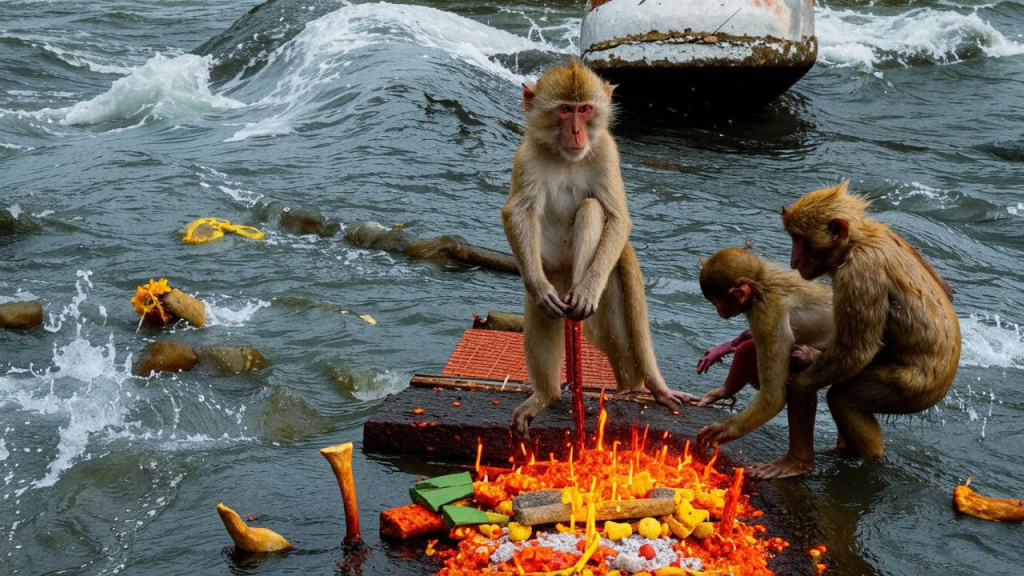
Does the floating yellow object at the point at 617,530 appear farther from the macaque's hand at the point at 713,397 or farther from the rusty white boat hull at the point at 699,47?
the rusty white boat hull at the point at 699,47

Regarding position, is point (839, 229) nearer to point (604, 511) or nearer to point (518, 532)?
point (604, 511)

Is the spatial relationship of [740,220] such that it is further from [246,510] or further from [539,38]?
[539,38]

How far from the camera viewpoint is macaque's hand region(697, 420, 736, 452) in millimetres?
4363

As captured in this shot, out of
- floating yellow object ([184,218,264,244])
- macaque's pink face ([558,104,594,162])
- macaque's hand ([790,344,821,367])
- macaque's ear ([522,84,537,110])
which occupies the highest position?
macaque's ear ([522,84,537,110])

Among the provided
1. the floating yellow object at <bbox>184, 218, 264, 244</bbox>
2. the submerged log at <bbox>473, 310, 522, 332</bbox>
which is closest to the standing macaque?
the submerged log at <bbox>473, 310, 522, 332</bbox>

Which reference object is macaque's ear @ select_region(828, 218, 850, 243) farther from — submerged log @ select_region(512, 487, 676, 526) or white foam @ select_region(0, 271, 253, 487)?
white foam @ select_region(0, 271, 253, 487)

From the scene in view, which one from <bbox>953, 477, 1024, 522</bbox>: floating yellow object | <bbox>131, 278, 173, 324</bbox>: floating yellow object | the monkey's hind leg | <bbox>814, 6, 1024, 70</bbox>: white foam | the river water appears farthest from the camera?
<bbox>814, 6, 1024, 70</bbox>: white foam

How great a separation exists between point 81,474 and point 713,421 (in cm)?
286

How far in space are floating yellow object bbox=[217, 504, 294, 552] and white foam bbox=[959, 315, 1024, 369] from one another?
426 centimetres

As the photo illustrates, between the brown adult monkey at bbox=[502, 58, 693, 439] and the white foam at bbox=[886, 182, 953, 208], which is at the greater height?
the brown adult monkey at bbox=[502, 58, 693, 439]

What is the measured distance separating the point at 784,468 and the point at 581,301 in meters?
1.15

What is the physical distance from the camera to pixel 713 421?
4.66 m

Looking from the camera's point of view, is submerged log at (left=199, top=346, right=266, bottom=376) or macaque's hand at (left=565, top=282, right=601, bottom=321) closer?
macaque's hand at (left=565, top=282, right=601, bottom=321)

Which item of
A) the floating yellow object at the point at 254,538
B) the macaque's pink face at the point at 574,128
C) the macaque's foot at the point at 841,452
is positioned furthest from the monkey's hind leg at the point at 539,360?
the macaque's foot at the point at 841,452
